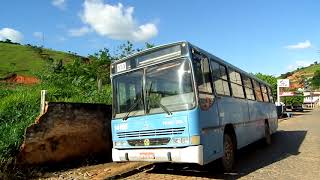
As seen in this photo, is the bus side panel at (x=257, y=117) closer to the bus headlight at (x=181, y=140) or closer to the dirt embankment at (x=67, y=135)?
the dirt embankment at (x=67, y=135)

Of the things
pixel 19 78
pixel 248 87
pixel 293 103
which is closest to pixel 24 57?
pixel 19 78

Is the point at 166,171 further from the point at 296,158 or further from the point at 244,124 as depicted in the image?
the point at 296,158

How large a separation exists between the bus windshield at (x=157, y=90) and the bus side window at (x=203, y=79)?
0.21 metres

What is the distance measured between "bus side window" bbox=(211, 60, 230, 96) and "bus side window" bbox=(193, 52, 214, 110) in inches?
17.2

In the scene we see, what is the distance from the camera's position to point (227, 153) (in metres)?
10.1

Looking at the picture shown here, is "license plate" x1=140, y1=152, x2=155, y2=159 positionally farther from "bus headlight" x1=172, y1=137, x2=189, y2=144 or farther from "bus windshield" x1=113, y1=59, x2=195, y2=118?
"bus windshield" x1=113, y1=59, x2=195, y2=118

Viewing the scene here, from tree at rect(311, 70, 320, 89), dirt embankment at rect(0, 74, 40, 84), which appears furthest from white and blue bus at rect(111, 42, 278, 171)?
tree at rect(311, 70, 320, 89)

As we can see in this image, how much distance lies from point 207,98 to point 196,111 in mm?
703

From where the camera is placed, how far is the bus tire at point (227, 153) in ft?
32.5

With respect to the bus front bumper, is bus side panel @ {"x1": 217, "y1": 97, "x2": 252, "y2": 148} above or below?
above

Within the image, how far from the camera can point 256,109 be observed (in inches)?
561

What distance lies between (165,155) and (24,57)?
64993 mm

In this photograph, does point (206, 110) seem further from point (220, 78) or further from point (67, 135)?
point (67, 135)

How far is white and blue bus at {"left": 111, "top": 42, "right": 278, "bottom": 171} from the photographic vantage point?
8.67 meters
